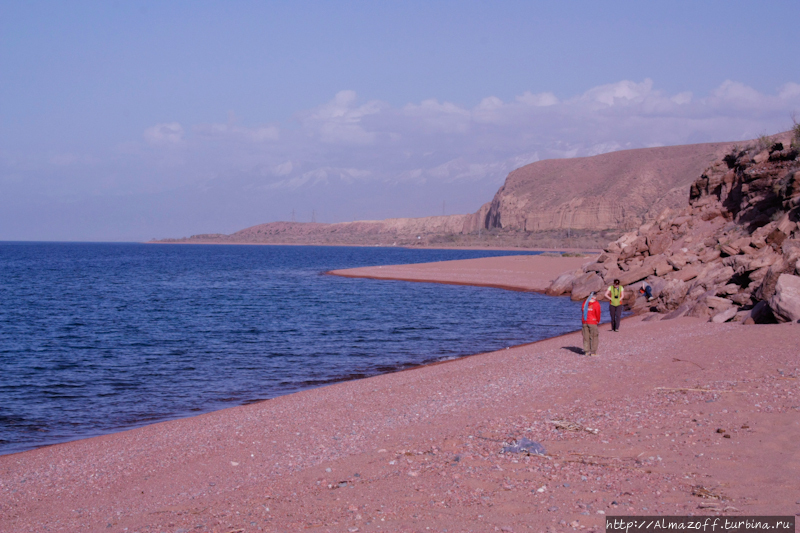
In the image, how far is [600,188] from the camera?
12438 cm

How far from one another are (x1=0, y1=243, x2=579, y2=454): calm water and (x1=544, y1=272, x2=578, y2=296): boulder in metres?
1.60

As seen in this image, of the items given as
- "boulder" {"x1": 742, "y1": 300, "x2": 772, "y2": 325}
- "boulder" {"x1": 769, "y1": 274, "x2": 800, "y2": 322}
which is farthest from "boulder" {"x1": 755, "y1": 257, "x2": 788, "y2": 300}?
"boulder" {"x1": 769, "y1": 274, "x2": 800, "y2": 322}

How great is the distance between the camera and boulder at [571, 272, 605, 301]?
29781mm

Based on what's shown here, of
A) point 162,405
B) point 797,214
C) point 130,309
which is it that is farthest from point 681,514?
point 130,309

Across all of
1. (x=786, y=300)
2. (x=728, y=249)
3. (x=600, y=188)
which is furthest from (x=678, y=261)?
(x=600, y=188)

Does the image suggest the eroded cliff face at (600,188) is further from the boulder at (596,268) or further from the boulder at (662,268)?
the boulder at (662,268)

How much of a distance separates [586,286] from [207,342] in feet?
63.2

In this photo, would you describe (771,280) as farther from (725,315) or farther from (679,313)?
(679,313)

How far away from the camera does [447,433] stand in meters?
8.04

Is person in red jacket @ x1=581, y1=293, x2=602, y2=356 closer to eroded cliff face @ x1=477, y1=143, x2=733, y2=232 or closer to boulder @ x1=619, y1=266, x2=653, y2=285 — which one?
boulder @ x1=619, y1=266, x2=653, y2=285

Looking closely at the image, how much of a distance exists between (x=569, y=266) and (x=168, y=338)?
35677 millimetres

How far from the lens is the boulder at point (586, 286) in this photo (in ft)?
97.7

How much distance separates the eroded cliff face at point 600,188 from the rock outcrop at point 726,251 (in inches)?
2912

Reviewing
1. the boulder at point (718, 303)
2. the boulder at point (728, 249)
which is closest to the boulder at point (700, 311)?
the boulder at point (718, 303)
